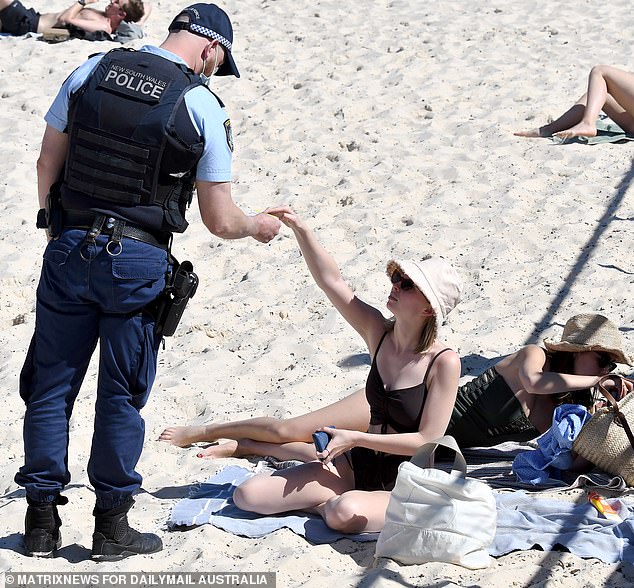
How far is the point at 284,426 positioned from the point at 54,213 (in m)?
1.46

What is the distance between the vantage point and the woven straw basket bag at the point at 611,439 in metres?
3.96

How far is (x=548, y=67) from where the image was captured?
873cm

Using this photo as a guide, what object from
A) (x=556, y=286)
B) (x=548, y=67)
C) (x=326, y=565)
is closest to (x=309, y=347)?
(x=556, y=286)

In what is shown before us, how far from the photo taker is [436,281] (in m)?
3.66

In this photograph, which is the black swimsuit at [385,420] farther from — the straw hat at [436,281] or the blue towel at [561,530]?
the blue towel at [561,530]

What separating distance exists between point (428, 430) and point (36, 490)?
1.29 meters

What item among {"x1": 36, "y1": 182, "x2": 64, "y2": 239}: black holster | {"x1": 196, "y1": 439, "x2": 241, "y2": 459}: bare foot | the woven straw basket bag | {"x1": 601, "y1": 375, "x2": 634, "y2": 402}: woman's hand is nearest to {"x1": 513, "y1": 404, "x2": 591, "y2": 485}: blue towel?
the woven straw basket bag

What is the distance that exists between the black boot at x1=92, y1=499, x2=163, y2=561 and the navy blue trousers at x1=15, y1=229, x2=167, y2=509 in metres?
0.04

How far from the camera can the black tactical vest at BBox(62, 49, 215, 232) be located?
124 inches

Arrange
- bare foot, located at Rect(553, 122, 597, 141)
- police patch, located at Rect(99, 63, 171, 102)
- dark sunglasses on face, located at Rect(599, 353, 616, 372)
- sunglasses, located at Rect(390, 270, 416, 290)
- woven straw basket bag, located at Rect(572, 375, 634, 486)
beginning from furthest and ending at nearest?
bare foot, located at Rect(553, 122, 597, 141)
dark sunglasses on face, located at Rect(599, 353, 616, 372)
woven straw basket bag, located at Rect(572, 375, 634, 486)
sunglasses, located at Rect(390, 270, 416, 290)
police patch, located at Rect(99, 63, 171, 102)

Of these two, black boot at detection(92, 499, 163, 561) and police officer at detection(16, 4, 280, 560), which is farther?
black boot at detection(92, 499, 163, 561)

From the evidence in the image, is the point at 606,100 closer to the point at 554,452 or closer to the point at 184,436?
the point at 554,452

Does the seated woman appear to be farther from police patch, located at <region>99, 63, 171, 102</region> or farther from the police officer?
police patch, located at <region>99, 63, 171, 102</region>

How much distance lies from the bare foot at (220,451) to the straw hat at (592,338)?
4.46 feet
